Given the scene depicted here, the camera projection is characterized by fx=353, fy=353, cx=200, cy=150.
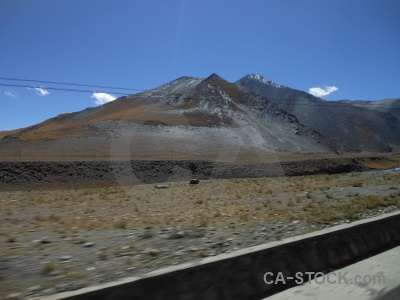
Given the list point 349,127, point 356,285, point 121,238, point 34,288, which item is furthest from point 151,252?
point 349,127

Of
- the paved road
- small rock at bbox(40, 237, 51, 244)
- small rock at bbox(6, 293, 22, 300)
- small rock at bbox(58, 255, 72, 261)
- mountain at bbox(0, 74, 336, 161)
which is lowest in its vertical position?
the paved road

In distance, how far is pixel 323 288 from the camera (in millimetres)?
6059

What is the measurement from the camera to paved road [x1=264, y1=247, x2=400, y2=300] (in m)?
5.70

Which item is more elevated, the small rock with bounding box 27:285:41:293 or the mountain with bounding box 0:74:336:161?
the mountain with bounding box 0:74:336:161

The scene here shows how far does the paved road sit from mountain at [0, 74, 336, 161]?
40680mm

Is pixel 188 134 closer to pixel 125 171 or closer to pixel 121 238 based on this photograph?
pixel 125 171

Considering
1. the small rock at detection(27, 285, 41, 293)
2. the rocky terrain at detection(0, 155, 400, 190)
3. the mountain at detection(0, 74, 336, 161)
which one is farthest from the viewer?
the mountain at detection(0, 74, 336, 161)

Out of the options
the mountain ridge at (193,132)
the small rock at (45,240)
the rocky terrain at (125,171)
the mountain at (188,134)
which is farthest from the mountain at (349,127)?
the small rock at (45,240)

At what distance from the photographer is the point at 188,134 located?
82.6 metres

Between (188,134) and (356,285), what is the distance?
76843mm

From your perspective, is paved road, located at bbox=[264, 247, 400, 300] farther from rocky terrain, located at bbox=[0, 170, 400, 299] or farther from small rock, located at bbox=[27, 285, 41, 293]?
small rock, located at bbox=[27, 285, 41, 293]

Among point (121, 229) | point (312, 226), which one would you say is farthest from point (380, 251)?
point (121, 229)

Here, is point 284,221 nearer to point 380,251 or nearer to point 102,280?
point 380,251

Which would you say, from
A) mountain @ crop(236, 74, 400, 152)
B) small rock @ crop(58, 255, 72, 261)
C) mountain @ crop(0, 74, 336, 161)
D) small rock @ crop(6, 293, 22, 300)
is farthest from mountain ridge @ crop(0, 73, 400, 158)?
small rock @ crop(6, 293, 22, 300)
